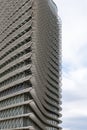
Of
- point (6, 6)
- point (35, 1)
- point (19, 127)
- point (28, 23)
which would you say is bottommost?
point (19, 127)

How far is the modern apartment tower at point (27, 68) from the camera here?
107m

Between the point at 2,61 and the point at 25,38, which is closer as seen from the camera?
the point at 25,38

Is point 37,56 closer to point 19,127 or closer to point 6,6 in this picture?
point 19,127

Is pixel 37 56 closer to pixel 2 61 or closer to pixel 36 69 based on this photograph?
pixel 36 69

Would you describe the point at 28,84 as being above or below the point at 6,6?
below

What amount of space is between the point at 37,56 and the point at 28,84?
8642 mm

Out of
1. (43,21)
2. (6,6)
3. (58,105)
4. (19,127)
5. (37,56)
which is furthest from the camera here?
(58,105)

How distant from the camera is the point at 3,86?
125938mm

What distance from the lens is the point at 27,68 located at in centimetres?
10644

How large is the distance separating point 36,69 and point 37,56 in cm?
514

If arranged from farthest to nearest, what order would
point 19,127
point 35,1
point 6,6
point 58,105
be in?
1. point 58,105
2. point 6,6
3. point 35,1
4. point 19,127

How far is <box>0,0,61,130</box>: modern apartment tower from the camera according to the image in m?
107

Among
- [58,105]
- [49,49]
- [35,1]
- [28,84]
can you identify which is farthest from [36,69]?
[58,105]

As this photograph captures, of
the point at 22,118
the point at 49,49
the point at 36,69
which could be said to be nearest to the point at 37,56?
the point at 36,69
